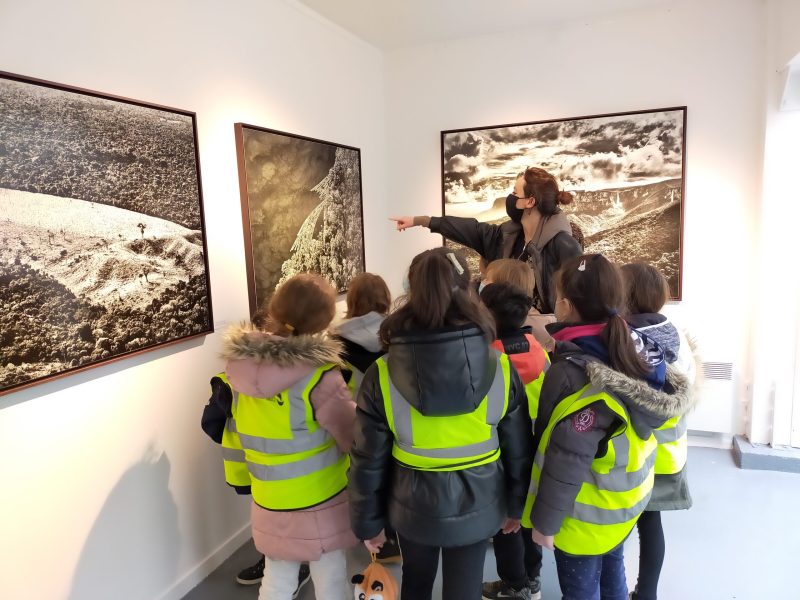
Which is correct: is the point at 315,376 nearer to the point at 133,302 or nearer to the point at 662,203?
the point at 133,302

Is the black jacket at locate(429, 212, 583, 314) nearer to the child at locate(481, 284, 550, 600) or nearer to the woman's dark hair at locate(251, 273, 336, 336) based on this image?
the child at locate(481, 284, 550, 600)

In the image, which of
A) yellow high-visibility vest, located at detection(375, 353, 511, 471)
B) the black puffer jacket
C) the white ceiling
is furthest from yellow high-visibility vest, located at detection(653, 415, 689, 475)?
the white ceiling

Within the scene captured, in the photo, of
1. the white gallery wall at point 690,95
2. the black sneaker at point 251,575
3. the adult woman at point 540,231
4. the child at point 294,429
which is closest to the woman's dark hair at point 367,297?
the child at point 294,429

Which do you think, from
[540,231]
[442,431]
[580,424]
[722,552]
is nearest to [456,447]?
[442,431]

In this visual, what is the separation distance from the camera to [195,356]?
7.11 ft

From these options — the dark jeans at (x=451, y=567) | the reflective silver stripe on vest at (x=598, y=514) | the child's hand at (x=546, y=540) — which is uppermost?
the reflective silver stripe on vest at (x=598, y=514)

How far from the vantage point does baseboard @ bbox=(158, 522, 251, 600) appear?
210cm

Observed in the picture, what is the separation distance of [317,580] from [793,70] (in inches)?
130

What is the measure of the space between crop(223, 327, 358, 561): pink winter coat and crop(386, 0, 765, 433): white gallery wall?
8.17 feet

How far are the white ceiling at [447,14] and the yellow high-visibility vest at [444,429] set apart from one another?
7.50ft

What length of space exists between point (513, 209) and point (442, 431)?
4.87 feet

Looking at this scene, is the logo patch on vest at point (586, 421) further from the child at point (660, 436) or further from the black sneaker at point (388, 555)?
the black sneaker at point (388, 555)

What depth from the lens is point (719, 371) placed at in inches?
130

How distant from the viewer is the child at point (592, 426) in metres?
1.41
